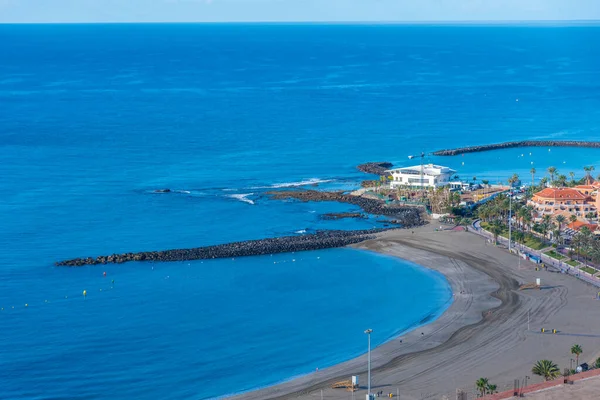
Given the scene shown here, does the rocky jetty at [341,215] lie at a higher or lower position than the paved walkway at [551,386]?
higher

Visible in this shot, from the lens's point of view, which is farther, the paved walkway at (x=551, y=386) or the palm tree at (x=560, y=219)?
the palm tree at (x=560, y=219)

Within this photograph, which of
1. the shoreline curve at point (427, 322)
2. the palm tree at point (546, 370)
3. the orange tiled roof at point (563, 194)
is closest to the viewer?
the palm tree at point (546, 370)

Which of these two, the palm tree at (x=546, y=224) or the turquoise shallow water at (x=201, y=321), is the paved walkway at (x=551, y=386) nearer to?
the turquoise shallow water at (x=201, y=321)

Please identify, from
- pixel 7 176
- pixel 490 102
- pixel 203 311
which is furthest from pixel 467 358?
pixel 490 102

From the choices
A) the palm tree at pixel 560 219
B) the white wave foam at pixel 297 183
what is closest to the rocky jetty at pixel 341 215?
the white wave foam at pixel 297 183

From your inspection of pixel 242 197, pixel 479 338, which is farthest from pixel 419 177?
pixel 479 338

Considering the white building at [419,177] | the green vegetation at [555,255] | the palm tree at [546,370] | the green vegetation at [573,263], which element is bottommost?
the palm tree at [546,370]

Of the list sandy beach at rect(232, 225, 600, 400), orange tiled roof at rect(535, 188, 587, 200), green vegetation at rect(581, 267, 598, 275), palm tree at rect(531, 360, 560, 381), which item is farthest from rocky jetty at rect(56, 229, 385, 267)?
palm tree at rect(531, 360, 560, 381)

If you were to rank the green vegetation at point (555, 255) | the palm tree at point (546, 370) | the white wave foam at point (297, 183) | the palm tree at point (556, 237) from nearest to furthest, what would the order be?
the palm tree at point (546, 370)
the green vegetation at point (555, 255)
the palm tree at point (556, 237)
the white wave foam at point (297, 183)
